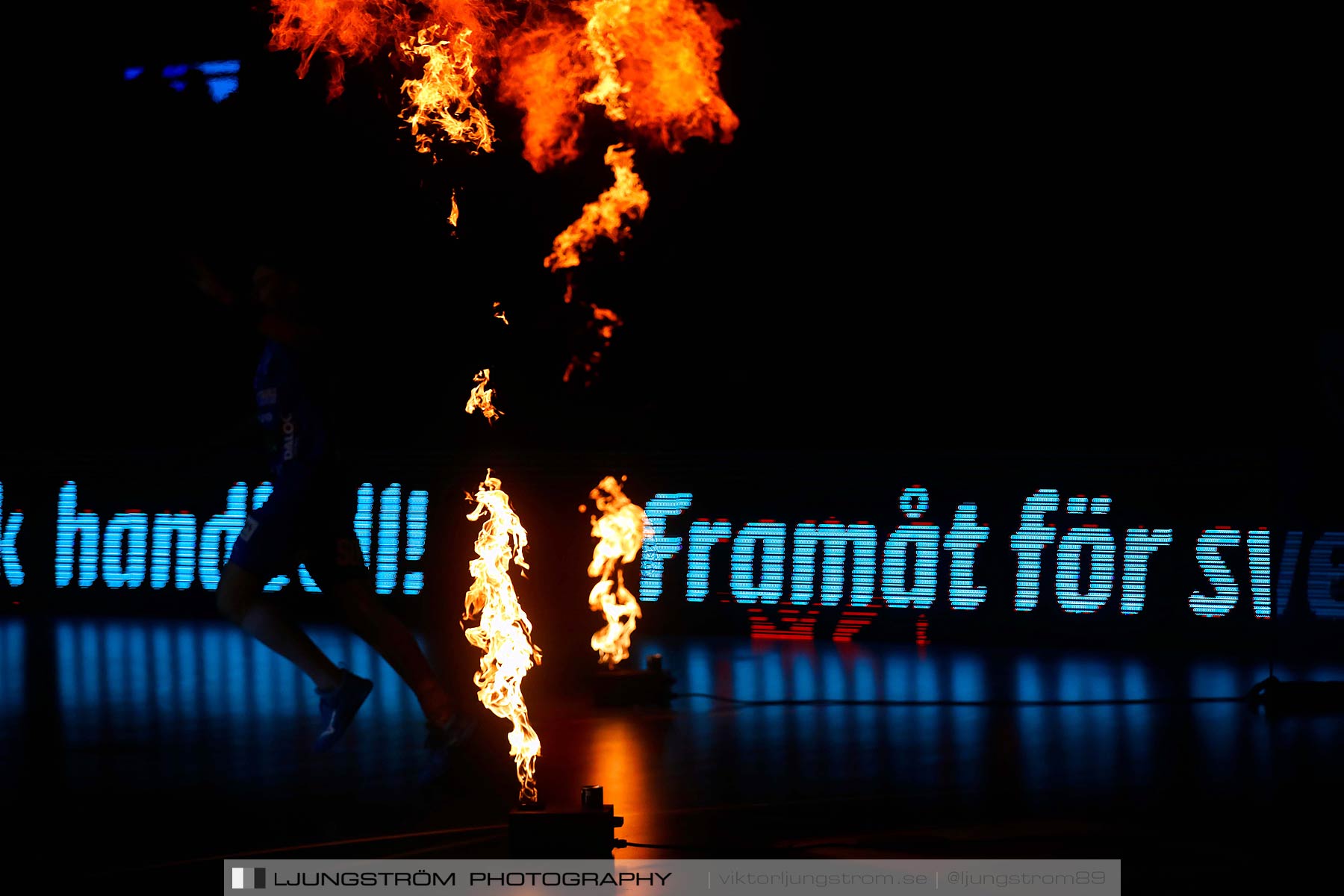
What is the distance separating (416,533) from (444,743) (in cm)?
726

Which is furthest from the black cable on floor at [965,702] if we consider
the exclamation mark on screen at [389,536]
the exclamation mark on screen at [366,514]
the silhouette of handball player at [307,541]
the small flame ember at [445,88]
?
the exclamation mark on screen at [366,514]

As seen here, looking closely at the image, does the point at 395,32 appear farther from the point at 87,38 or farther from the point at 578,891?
the point at 87,38

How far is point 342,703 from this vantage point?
17.9ft

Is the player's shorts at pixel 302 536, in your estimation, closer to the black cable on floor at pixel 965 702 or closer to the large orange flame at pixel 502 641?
the large orange flame at pixel 502 641

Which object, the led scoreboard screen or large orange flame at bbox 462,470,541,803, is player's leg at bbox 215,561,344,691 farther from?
the led scoreboard screen

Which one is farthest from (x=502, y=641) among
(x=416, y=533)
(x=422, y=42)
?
(x=416, y=533)

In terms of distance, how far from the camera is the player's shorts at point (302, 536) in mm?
5566

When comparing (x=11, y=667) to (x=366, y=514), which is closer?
(x=11, y=667)

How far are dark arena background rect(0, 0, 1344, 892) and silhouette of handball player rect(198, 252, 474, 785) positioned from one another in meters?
0.17

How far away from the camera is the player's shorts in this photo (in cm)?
557

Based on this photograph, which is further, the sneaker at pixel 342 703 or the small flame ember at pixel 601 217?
the small flame ember at pixel 601 217

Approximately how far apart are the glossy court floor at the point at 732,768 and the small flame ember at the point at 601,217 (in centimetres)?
Answer: 462

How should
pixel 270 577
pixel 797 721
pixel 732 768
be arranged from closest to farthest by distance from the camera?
pixel 270 577 → pixel 732 768 → pixel 797 721

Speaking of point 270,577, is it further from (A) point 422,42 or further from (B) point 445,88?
(A) point 422,42
